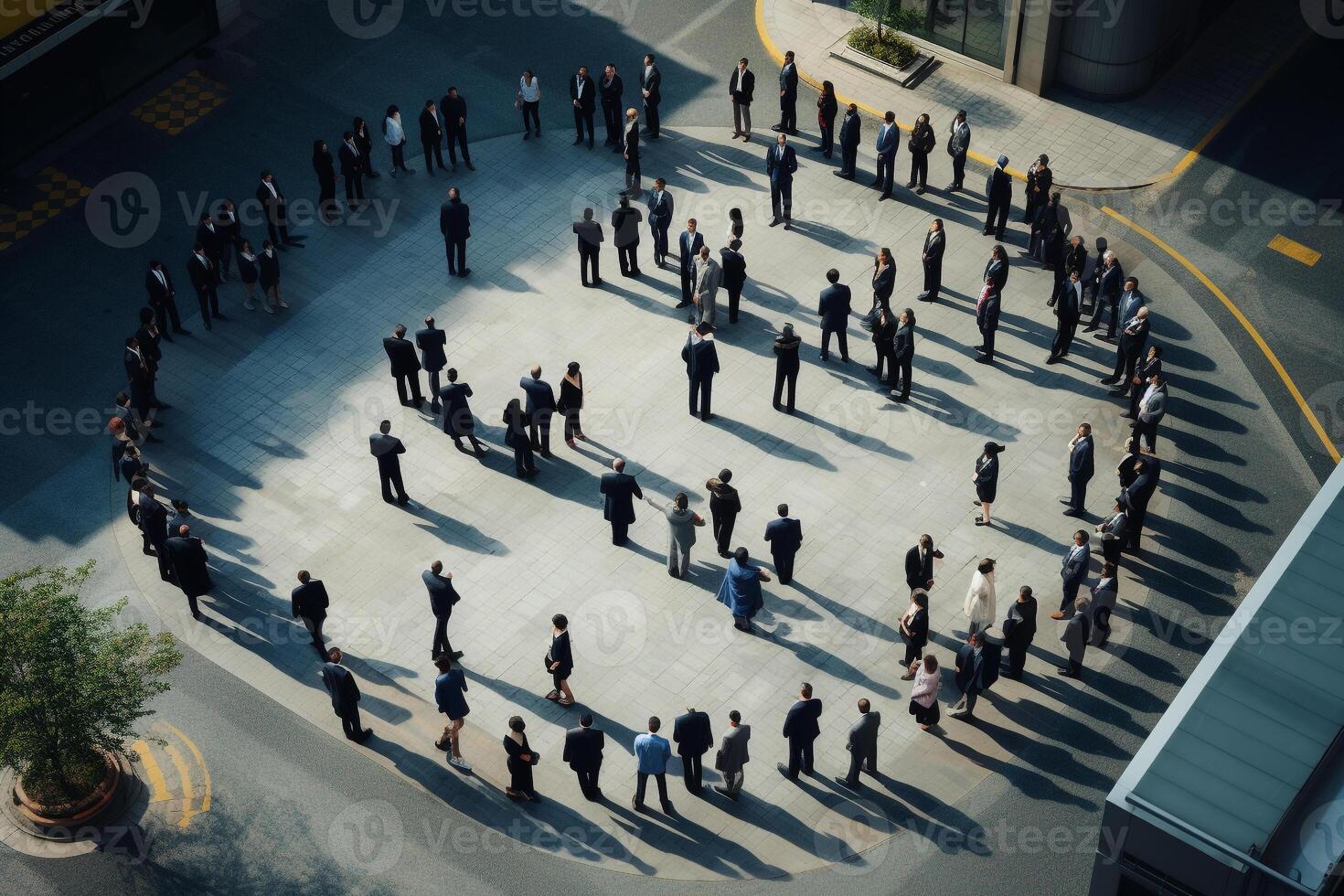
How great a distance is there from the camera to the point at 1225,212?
3369 cm

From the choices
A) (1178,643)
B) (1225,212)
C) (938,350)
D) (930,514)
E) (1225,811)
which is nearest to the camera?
(1225,811)

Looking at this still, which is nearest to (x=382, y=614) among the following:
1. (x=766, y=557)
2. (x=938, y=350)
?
(x=766, y=557)

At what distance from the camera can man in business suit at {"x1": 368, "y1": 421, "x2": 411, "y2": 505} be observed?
27734mm

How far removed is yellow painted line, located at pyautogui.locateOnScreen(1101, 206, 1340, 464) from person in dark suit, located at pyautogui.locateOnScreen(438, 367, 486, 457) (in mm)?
13110

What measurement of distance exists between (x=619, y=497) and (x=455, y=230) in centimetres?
720

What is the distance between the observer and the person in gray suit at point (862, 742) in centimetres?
2381

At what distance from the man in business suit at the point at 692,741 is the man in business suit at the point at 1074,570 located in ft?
19.0

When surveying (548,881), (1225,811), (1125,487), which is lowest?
(548,881)

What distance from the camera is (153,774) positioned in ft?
82.2

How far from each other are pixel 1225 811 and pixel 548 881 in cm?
909

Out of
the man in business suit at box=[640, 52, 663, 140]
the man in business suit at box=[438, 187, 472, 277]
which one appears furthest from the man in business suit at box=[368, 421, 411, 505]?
the man in business suit at box=[640, 52, 663, 140]

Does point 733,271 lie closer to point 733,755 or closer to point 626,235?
point 626,235

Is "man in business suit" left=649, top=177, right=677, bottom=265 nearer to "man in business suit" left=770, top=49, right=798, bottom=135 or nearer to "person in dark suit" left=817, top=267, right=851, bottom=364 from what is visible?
"person in dark suit" left=817, top=267, right=851, bottom=364

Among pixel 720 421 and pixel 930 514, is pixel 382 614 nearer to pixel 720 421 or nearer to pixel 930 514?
pixel 720 421
